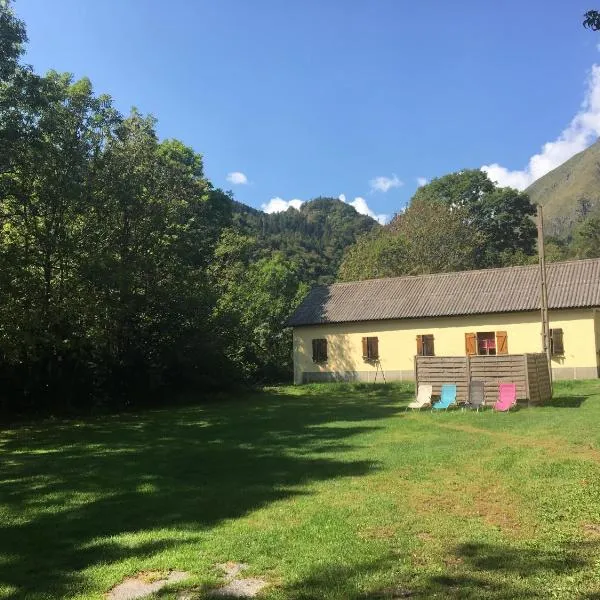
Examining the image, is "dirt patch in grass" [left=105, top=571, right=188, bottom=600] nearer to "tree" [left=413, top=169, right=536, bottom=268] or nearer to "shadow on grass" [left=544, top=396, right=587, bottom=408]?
"shadow on grass" [left=544, top=396, right=587, bottom=408]

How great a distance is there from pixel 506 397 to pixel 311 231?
82823 millimetres

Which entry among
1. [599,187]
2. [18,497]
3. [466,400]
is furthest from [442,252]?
[599,187]

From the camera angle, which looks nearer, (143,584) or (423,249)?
(143,584)

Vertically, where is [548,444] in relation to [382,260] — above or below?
below

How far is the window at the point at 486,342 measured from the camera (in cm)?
2505

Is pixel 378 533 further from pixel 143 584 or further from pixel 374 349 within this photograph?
pixel 374 349

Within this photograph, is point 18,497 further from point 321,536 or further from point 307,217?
point 307,217

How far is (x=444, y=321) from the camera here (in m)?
26.5

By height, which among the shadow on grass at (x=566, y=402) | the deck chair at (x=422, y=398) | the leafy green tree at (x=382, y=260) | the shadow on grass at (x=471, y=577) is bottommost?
the shadow on grass at (x=471, y=577)

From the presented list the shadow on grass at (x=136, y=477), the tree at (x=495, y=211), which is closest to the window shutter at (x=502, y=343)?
the shadow on grass at (x=136, y=477)

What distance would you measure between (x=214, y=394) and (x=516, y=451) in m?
16.5

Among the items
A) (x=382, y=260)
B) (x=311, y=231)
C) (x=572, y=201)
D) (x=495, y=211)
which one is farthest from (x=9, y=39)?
(x=572, y=201)

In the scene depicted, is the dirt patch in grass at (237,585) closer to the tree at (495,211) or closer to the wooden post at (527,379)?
the wooden post at (527,379)

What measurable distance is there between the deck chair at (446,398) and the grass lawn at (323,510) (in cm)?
273
